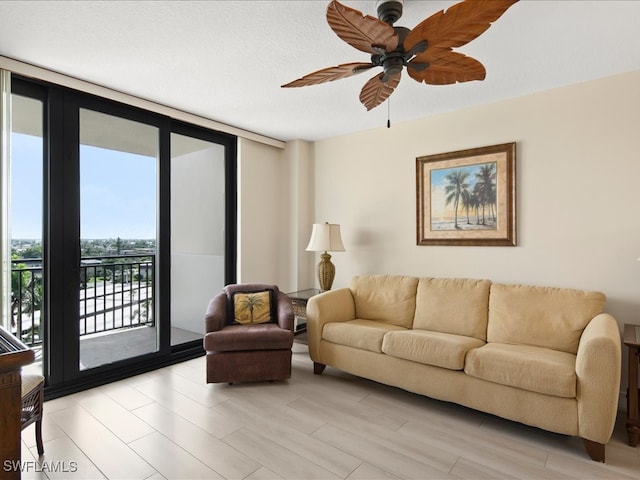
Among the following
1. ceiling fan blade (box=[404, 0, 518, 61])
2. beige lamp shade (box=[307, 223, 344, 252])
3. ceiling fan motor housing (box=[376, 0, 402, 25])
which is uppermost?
ceiling fan motor housing (box=[376, 0, 402, 25])

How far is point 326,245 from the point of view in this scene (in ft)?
12.4

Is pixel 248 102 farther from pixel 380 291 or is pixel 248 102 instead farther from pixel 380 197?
pixel 380 291

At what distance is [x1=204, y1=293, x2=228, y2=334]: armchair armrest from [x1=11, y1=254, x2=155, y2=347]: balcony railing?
84cm

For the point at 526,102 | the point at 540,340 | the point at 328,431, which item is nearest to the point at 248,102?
the point at 526,102

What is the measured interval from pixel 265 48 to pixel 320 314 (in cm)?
217

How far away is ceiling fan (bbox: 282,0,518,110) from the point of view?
1320mm

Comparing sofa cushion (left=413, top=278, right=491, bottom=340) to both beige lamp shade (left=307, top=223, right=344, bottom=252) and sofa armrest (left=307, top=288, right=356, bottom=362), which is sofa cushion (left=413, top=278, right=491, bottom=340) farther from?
beige lamp shade (left=307, top=223, right=344, bottom=252)

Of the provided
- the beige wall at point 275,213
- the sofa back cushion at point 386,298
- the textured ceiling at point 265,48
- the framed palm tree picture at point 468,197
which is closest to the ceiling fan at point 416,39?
the textured ceiling at point 265,48

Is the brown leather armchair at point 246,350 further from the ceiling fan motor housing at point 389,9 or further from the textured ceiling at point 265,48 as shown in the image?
the ceiling fan motor housing at point 389,9

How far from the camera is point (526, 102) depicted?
119 inches

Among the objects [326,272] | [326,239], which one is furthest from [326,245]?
[326,272]

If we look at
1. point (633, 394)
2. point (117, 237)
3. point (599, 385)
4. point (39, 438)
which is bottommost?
point (39, 438)

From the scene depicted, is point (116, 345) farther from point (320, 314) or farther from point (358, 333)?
point (358, 333)

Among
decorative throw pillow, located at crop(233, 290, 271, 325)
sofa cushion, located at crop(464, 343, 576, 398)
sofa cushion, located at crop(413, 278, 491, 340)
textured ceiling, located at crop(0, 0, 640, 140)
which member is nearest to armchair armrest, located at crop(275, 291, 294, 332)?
decorative throw pillow, located at crop(233, 290, 271, 325)
